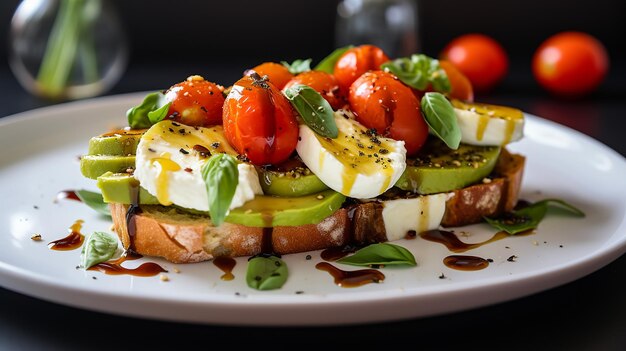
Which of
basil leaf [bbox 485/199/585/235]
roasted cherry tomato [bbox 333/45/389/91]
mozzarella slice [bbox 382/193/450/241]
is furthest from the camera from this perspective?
roasted cherry tomato [bbox 333/45/389/91]

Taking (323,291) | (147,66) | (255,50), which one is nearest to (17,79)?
(147,66)

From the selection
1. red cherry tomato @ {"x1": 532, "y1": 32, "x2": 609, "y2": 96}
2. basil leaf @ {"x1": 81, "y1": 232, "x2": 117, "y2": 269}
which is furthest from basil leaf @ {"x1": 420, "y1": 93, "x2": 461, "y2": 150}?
red cherry tomato @ {"x1": 532, "y1": 32, "x2": 609, "y2": 96}

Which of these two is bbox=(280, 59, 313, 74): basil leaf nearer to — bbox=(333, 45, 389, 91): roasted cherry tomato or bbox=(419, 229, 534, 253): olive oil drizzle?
bbox=(333, 45, 389, 91): roasted cherry tomato

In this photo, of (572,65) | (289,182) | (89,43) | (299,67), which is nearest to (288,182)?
(289,182)

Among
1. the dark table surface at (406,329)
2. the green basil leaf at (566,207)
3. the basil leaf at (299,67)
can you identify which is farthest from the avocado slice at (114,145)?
the green basil leaf at (566,207)

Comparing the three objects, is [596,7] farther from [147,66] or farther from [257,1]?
[147,66]

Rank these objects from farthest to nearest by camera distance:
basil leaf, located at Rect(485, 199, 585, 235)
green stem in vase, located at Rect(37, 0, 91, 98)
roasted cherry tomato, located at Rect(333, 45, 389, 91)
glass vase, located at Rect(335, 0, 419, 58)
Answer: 1. glass vase, located at Rect(335, 0, 419, 58)
2. green stem in vase, located at Rect(37, 0, 91, 98)
3. roasted cherry tomato, located at Rect(333, 45, 389, 91)
4. basil leaf, located at Rect(485, 199, 585, 235)
